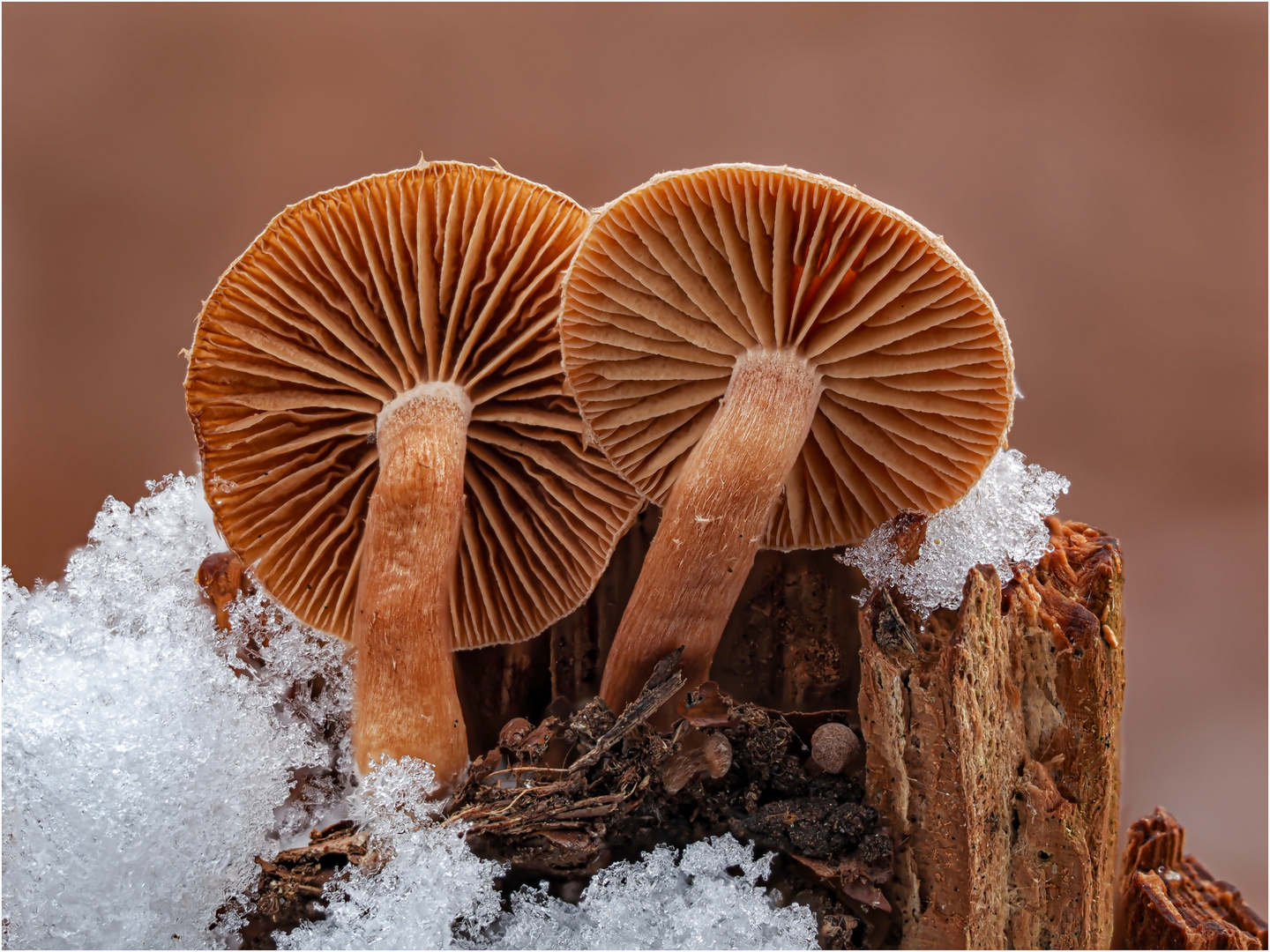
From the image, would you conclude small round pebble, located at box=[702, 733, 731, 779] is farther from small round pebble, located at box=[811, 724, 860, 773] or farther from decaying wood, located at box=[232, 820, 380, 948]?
decaying wood, located at box=[232, 820, 380, 948]

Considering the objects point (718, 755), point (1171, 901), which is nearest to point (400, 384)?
point (718, 755)

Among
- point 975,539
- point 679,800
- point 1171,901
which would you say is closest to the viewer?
point 679,800

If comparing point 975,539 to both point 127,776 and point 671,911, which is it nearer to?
point 671,911

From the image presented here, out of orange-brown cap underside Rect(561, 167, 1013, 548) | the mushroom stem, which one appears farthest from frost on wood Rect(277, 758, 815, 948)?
orange-brown cap underside Rect(561, 167, 1013, 548)

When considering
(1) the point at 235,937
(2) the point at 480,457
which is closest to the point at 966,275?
(2) the point at 480,457

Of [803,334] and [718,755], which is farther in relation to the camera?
[803,334]

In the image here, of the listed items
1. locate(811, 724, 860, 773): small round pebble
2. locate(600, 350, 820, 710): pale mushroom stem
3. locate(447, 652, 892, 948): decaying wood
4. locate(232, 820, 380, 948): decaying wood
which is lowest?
locate(232, 820, 380, 948): decaying wood

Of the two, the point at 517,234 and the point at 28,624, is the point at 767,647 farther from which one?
the point at 28,624
